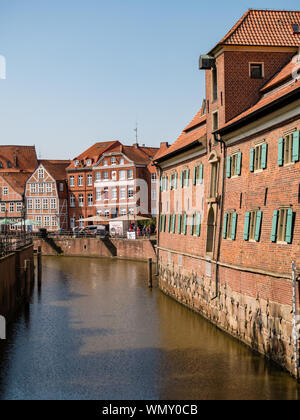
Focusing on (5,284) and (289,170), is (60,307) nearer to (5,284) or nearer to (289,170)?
(5,284)

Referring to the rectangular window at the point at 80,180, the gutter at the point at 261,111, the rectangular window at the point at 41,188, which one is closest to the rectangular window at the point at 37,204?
the rectangular window at the point at 41,188

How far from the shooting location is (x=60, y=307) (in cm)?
3566

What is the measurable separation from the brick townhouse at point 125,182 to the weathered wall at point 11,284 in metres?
44.8

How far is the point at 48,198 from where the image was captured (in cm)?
9456

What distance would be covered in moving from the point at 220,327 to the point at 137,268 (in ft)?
101

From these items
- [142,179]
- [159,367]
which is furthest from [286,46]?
[142,179]

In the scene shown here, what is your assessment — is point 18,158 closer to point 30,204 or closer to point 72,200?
point 30,204

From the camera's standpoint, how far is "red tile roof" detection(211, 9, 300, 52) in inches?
1129

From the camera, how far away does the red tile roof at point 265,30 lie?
28.7m

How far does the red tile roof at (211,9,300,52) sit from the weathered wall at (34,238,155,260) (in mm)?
35021

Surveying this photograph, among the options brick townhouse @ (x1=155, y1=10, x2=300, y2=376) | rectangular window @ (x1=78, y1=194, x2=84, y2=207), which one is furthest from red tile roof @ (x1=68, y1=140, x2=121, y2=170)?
brick townhouse @ (x1=155, y1=10, x2=300, y2=376)

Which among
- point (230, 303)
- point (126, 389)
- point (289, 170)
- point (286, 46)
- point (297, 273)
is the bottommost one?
point (126, 389)

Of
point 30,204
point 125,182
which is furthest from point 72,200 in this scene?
point 125,182

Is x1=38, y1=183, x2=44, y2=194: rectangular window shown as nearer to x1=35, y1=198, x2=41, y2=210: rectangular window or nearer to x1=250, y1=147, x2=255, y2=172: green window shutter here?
x1=35, y1=198, x2=41, y2=210: rectangular window
